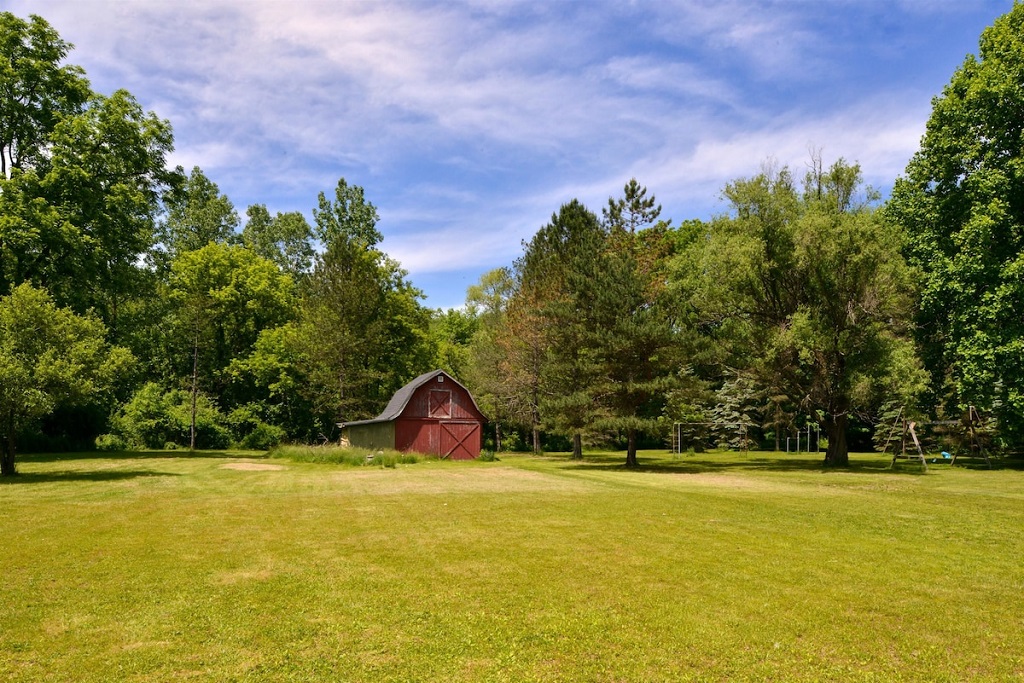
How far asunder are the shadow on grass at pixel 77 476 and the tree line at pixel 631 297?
4.01 feet

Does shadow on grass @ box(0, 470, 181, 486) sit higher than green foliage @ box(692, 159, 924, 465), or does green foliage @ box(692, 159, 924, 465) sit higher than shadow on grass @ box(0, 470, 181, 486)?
green foliage @ box(692, 159, 924, 465)

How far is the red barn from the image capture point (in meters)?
40.0

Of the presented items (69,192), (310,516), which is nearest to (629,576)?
(310,516)

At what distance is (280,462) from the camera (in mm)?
34500

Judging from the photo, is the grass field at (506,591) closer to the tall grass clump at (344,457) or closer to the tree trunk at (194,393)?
the tall grass clump at (344,457)

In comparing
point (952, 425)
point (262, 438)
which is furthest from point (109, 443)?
point (952, 425)

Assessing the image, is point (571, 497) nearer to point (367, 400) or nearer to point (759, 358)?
point (759, 358)

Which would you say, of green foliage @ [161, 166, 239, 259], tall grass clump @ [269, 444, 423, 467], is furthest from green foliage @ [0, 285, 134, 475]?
green foliage @ [161, 166, 239, 259]

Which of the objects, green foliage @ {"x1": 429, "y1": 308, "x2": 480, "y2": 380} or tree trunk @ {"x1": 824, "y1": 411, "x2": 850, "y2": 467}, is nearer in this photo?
tree trunk @ {"x1": 824, "y1": 411, "x2": 850, "y2": 467}

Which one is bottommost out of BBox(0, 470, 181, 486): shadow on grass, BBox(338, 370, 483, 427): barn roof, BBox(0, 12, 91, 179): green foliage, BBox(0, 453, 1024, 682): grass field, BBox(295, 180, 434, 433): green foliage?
BBox(0, 470, 181, 486): shadow on grass

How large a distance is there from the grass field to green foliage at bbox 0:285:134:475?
16.8ft

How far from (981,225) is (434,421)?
2972cm

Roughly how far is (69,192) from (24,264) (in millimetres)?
4471

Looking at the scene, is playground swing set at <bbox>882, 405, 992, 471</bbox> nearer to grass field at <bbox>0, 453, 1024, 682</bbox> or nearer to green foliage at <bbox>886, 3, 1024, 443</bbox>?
green foliage at <bbox>886, 3, 1024, 443</bbox>
